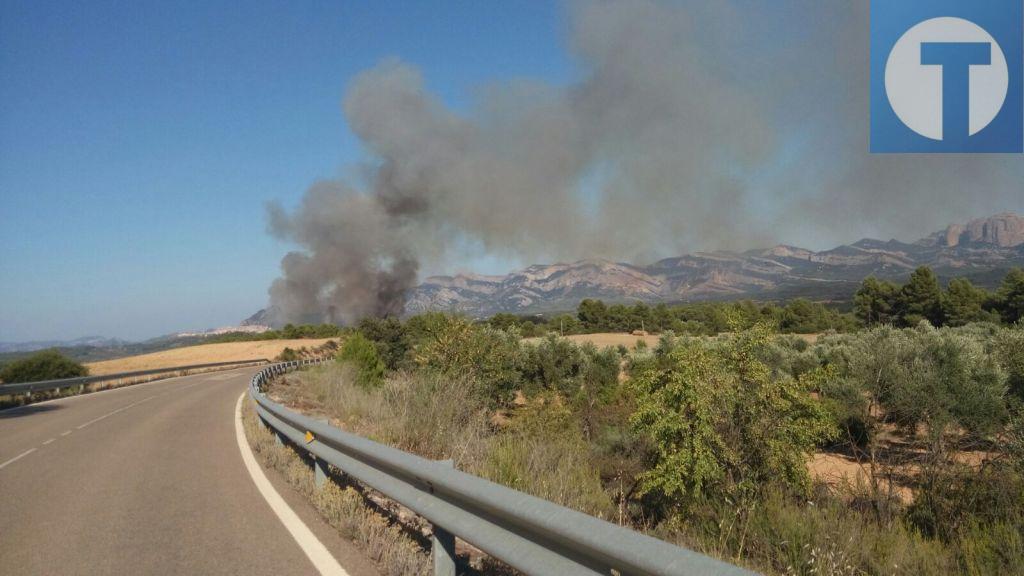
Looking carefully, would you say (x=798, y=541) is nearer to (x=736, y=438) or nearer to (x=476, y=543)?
(x=476, y=543)

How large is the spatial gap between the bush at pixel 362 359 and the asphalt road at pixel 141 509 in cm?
1095

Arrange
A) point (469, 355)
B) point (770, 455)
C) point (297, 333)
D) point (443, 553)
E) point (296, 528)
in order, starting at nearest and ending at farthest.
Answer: point (443, 553)
point (296, 528)
point (770, 455)
point (469, 355)
point (297, 333)

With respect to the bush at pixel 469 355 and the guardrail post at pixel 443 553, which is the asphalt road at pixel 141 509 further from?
the bush at pixel 469 355

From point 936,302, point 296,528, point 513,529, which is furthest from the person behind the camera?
point 936,302

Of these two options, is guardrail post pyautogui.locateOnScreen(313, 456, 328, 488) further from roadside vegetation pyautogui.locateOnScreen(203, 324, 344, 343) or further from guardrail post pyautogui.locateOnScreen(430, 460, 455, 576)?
roadside vegetation pyautogui.locateOnScreen(203, 324, 344, 343)

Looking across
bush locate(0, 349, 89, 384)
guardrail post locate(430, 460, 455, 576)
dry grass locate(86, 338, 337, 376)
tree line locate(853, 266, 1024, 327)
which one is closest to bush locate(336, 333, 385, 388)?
bush locate(0, 349, 89, 384)

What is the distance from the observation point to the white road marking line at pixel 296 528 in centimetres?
412

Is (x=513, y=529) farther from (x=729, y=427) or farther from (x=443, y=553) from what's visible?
(x=729, y=427)

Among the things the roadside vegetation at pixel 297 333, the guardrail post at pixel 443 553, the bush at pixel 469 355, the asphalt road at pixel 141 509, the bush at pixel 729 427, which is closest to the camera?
the guardrail post at pixel 443 553

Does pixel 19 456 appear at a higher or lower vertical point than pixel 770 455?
lower

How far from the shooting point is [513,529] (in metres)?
3.21

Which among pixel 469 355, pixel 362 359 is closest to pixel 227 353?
pixel 362 359

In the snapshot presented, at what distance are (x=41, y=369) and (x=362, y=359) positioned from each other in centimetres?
1924

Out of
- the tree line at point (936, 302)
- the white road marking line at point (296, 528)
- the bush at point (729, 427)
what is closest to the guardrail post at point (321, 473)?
the white road marking line at point (296, 528)
